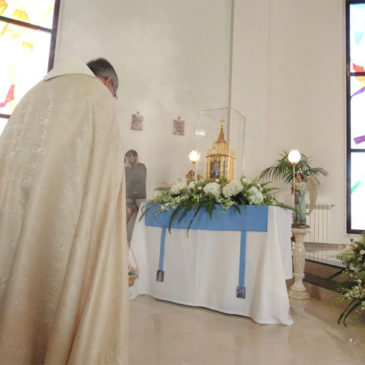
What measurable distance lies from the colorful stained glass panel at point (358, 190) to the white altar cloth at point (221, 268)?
518 cm

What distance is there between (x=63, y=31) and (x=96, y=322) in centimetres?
702

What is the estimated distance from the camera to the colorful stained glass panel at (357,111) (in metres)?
7.63

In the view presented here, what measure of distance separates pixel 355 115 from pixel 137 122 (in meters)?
5.21

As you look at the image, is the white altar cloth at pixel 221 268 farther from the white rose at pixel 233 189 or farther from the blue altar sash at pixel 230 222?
the white rose at pixel 233 189

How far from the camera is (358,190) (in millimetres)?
7500

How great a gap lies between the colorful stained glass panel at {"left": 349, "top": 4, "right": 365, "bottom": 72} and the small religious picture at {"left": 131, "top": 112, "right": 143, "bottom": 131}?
5.33 metres

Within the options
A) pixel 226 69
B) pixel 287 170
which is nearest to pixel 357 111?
pixel 287 170

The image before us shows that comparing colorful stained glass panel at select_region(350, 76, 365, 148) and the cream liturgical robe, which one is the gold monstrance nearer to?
the cream liturgical robe

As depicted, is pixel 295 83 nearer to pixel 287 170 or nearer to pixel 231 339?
pixel 287 170

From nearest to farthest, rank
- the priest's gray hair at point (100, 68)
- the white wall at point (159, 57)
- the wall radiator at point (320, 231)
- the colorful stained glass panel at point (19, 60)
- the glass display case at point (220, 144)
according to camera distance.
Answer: the priest's gray hair at point (100, 68) → the glass display case at point (220, 144) → the colorful stained glass panel at point (19, 60) → the white wall at point (159, 57) → the wall radiator at point (320, 231)

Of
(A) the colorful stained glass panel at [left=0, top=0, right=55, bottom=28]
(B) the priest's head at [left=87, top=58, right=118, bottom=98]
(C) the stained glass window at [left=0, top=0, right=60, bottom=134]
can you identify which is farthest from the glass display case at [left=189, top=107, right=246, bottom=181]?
(A) the colorful stained glass panel at [left=0, top=0, right=55, bottom=28]

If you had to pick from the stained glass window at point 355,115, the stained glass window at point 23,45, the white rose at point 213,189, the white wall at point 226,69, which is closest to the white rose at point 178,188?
the white rose at point 213,189

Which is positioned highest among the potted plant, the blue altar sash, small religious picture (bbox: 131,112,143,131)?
small religious picture (bbox: 131,112,143,131)

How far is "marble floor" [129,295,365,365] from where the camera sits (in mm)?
1972
